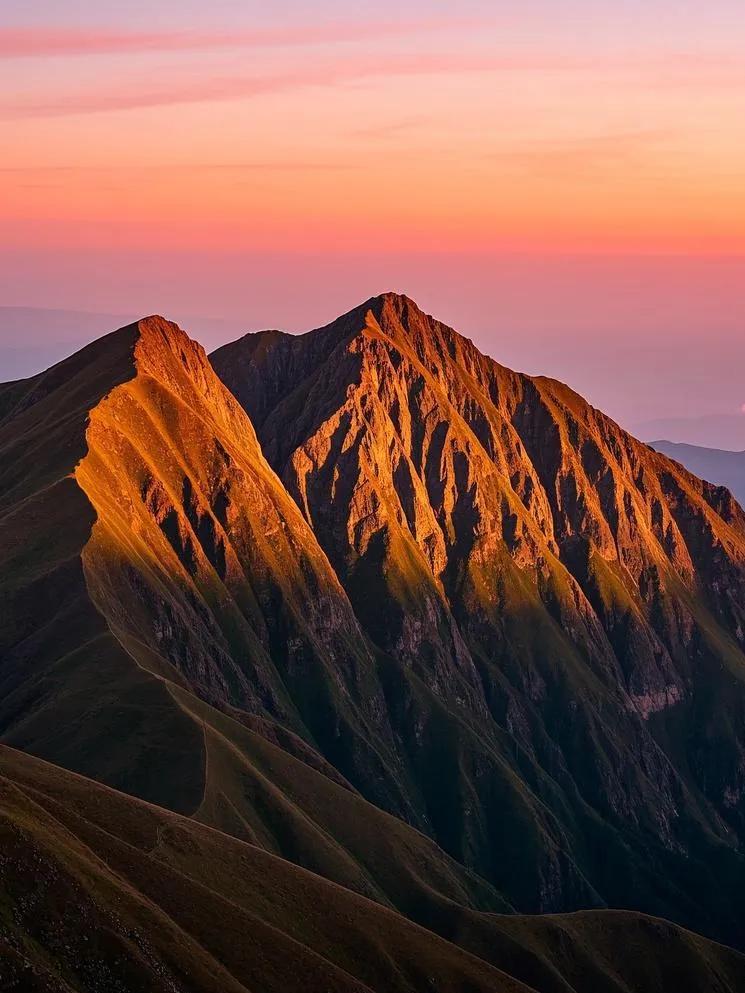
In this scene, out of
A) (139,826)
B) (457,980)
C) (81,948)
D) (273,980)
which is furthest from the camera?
(457,980)

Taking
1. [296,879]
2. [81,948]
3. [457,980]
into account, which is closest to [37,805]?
[81,948]

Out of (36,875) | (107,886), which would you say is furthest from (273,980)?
(36,875)

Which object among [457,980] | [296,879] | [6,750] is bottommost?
[457,980]

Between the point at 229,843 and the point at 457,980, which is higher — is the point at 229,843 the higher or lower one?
the higher one

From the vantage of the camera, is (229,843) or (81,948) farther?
(229,843)

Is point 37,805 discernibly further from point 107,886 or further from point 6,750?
point 6,750

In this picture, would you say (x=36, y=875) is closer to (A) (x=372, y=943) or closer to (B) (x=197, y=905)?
(B) (x=197, y=905)

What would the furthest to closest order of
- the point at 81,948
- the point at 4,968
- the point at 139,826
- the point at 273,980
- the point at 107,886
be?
1. the point at 139,826
2. the point at 273,980
3. the point at 107,886
4. the point at 81,948
5. the point at 4,968
